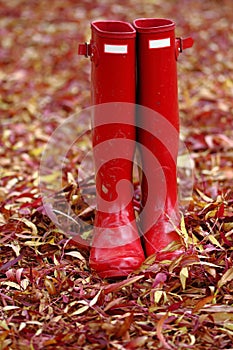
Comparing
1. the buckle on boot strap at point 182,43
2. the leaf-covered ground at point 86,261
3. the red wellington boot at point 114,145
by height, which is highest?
the buckle on boot strap at point 182,43

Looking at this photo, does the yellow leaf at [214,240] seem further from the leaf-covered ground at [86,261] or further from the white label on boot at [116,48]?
the white label on boot at [116,48]

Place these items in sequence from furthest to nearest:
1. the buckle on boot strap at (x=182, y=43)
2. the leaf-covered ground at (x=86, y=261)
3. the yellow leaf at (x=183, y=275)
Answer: the buckle on boot strap at (x=182, y=43), the yellow leaf at (x=183, y=275), the leaf-covered ground at (x=86, y=261)

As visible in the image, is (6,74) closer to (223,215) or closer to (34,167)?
(34,167)

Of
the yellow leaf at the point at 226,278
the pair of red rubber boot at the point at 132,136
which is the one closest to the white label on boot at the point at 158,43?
the pair of red rubber boot at the point at 132,136

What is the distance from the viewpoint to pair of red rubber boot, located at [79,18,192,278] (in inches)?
57.2

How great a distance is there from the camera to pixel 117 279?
1.49 meters

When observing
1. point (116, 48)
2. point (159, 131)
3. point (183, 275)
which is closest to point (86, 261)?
point (183, 275)

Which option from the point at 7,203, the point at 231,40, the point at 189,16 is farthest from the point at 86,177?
the point at 189,16

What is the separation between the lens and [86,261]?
1561 millimetres

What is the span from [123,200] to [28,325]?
1.35 ft

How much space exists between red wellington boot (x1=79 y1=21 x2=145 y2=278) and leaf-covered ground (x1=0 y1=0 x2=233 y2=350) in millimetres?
60

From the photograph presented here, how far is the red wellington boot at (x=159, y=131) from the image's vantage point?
1.47m

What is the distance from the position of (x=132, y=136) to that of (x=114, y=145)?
55 millimetres

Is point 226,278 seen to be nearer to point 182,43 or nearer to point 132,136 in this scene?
point 132,136
